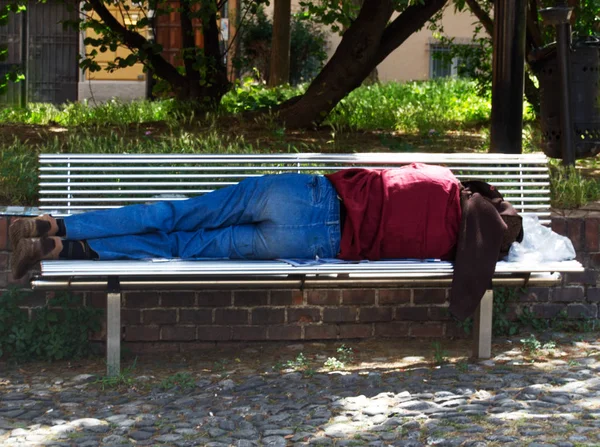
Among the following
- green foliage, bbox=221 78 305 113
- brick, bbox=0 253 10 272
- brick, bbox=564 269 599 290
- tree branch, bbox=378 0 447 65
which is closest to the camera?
brick, bbox=0 253 10 272

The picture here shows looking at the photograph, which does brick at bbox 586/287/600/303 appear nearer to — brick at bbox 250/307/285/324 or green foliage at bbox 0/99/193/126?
brick at bbox 250/307/285/324

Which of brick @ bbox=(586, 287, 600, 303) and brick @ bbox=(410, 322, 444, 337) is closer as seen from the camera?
brick @ bbox=(410, 322, 444, 337)

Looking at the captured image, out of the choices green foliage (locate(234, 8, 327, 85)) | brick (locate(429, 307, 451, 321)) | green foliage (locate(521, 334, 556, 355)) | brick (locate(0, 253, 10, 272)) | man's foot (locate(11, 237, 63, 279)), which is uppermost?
green foliage (locate(234, 8, 327, 85))

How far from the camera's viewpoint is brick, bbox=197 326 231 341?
18.1 ft

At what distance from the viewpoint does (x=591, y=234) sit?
5.73 m

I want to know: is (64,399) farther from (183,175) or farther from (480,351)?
(480,351)

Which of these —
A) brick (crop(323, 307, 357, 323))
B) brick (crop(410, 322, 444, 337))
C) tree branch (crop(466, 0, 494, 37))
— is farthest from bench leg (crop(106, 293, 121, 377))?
tree branch (crop(466, 0, 494, 37))

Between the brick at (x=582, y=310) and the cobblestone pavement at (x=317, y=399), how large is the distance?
32 centimetres

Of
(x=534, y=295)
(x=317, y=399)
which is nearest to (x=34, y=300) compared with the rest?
(x=317, y=399)

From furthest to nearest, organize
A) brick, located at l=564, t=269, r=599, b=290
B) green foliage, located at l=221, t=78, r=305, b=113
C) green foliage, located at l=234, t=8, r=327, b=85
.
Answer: green foliage, located at l=234, t=8, r=327, b=85
green foliage, located at l=221, t=78, r=305, b=113
brick, located at l=564, t=269, r=599, b=290

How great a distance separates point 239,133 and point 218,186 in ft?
8.44

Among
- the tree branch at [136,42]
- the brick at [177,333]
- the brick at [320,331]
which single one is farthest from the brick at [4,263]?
the tree branch at [136,42]

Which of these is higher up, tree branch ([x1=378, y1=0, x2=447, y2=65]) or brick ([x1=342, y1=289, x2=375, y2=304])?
tree branch ([x1=378, y1=0, x2=447, y2=65])

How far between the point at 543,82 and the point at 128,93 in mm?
13545
